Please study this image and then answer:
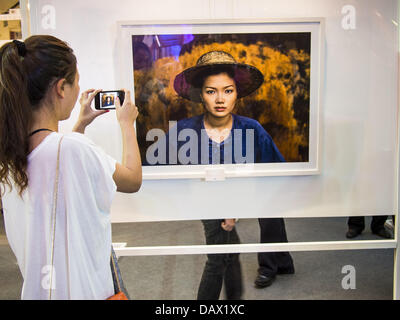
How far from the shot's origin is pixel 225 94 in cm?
159

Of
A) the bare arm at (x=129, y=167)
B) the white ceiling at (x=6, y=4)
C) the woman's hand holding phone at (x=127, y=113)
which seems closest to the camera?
the bare arm at (x=129, y=167)

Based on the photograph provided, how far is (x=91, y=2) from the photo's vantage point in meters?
1.51

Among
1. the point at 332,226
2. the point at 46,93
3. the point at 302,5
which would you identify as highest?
the point at 302,5

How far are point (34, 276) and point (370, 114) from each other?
1.62 metres

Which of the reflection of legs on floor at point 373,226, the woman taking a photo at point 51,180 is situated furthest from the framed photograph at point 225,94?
the woman taking a photo at point 51,180

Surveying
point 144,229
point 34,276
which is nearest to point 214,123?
point 144,229

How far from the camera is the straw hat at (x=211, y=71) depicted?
1.56 meters

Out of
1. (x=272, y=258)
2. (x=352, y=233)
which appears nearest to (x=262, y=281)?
(x=272, y=258)

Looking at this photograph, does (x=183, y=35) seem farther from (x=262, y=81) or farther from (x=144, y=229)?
(x=144, y=229)

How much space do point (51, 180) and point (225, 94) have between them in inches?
37.1

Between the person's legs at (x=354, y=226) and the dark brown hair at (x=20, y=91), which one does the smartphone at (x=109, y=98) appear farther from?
the person's legs at (x=354, y=226)

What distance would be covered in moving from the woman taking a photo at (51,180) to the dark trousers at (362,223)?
1.22 metres

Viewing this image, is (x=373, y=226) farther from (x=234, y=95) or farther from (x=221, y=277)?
(x=234, y=95)

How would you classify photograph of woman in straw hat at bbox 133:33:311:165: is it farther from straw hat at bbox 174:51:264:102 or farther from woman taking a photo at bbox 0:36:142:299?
woman taking a photo at bbox 0:36:142:299
